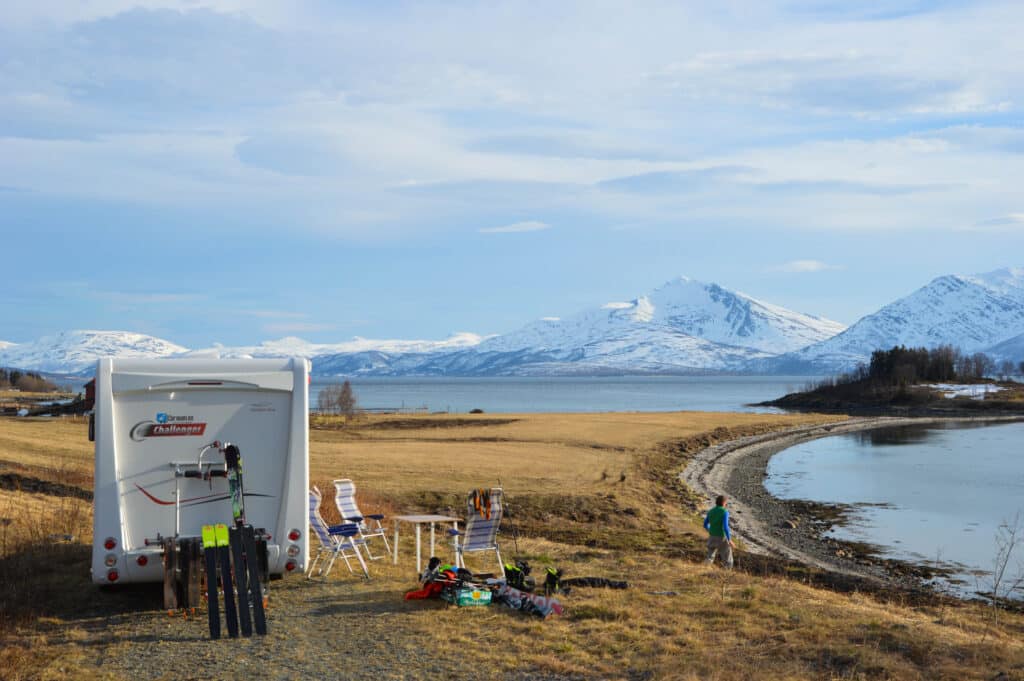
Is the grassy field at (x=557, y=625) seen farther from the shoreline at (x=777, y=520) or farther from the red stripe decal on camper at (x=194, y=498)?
the shoreline at (x=777, y=520)

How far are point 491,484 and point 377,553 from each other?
15747 millimetres

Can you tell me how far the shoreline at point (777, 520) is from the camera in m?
25.7

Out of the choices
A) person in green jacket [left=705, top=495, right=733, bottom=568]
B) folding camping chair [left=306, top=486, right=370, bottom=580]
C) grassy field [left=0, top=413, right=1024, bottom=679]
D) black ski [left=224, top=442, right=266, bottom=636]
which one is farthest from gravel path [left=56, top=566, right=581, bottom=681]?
person in green jacket [left=705, top=495, right=733, bottom=568]

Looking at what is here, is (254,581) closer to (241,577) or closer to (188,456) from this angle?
(241,577)

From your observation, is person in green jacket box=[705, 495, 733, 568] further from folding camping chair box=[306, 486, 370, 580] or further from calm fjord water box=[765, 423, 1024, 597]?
calm fjord water box=[765, 423, 1024, 597]

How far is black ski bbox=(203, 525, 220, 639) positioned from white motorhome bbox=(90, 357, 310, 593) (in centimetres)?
37

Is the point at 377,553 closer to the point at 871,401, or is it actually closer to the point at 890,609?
the point at 890,609

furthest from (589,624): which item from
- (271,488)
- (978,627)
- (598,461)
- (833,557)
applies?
(598,461)

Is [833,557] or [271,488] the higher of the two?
[271,488]

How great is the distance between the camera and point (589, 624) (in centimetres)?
1198

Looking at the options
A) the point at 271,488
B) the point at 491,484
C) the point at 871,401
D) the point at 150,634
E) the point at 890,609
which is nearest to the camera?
the point at 150,634

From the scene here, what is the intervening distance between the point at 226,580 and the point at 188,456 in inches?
67.5

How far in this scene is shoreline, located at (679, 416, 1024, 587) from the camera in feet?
84.4

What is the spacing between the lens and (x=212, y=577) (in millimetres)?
11461
